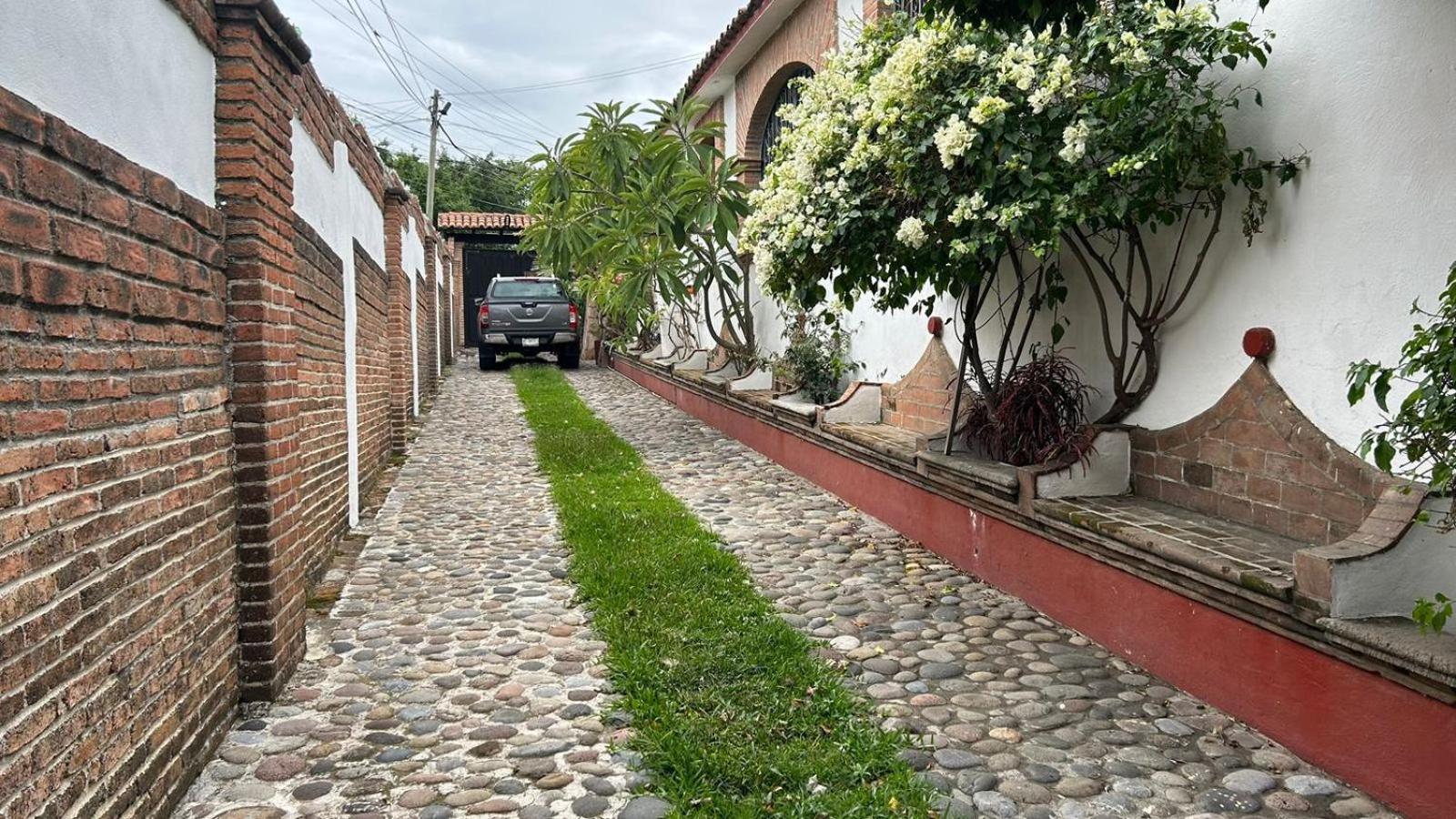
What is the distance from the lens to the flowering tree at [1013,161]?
352 centimetres

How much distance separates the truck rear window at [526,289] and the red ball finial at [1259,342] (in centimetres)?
1524

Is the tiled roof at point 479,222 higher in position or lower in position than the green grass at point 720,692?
higher

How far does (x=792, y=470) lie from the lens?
768cm

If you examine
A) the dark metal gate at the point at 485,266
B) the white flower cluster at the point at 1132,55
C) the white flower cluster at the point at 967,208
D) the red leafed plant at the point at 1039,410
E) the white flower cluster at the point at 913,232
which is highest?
the dark metal gate at the point at 485,266

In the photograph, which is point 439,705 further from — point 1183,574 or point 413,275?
point 413,275

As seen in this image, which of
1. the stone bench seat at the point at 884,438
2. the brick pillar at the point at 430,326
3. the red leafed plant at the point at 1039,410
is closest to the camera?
the red leafed plant at the point at 1039,410

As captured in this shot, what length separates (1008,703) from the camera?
326cm

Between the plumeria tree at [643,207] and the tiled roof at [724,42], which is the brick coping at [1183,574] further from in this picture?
the tiled roof at [724,42]

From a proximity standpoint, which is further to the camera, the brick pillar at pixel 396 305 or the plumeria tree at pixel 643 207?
the brick pillar at pixel 396 305

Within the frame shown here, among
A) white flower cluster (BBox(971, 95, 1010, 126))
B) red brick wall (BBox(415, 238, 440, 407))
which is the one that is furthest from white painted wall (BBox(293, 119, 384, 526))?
red brick wall (BBox(415, 238, 440, 407))

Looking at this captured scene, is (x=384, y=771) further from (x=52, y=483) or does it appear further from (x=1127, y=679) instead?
(x=1127, y=679)

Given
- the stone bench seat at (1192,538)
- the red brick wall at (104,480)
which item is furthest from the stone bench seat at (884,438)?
the red brick wall at (104,480)

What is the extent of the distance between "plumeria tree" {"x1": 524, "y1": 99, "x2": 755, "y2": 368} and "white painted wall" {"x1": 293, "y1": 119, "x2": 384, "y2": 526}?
236cm

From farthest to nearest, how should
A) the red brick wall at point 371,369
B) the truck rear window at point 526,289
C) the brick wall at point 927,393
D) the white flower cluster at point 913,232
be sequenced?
the truck rear window at point 526,289 → the red brick wall at point 371,369 → the brick wall at point 927,393 → the white flower cluster at point 913,232
